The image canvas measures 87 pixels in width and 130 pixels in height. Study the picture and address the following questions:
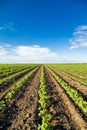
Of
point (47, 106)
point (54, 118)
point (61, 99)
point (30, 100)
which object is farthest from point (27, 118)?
point (61, 99)

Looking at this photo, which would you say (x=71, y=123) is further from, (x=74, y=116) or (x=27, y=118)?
(x=27, y=118)

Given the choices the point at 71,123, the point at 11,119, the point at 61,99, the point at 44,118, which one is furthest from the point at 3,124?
the point at 61,99

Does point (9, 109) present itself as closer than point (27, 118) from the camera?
No

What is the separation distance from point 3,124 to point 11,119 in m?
0.68

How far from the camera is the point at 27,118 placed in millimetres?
9625

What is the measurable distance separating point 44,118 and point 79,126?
176 centimetres

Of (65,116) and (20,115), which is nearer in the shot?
(65,116)

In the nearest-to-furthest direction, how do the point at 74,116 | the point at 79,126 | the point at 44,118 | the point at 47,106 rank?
1. the point at 79,126
2. the point at 44,118
3. the point at 74,116
4. the point at 47,106

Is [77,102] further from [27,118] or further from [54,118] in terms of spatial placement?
[27,118]

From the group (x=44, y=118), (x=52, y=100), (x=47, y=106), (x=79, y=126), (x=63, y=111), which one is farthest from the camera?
(x=52, y=100)

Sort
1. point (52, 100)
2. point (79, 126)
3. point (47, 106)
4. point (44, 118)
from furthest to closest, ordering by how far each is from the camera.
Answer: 1. point (52, 100)
2. point (47, 106)
3. point (44, 118)
4. point (79, 126)

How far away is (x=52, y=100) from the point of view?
13352mm

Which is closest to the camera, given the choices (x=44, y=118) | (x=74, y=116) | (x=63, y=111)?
(x=44, y=118)

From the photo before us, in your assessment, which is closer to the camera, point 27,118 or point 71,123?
point 71,123
